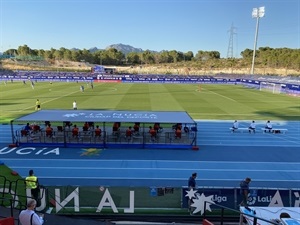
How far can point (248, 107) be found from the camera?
34.6m

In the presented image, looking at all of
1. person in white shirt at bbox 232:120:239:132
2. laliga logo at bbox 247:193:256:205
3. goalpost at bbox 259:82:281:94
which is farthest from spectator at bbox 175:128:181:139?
goalpost at bbox 259:82:281:94

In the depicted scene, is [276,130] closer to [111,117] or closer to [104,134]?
[111,117]

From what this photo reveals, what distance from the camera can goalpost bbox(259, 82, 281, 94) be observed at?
5409 centimetres

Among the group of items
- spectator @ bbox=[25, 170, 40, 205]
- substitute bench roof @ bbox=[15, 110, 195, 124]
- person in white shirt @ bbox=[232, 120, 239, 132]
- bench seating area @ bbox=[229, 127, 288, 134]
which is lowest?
bench seating area @ bbox=[229, 127, 288, 134]

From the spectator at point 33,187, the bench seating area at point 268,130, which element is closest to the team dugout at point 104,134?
the bench seating area at point 268,130

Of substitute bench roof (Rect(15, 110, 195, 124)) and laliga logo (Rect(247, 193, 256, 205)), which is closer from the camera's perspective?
laliga logo (Rect(247, 193, 256, 205))

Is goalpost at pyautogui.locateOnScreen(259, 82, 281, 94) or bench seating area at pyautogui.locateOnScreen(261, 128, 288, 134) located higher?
goalpost at pyautogui.locateOnScreen(259, 82, 281, 94)

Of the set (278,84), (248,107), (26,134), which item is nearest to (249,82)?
(278,84)

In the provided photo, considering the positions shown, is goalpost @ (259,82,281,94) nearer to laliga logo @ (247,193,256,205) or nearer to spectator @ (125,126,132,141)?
spectator @ (125,126,132,141)

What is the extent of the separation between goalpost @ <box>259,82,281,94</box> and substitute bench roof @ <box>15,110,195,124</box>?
40.3 metres

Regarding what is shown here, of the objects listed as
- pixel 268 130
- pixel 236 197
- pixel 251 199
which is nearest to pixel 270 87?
pixel 268 130

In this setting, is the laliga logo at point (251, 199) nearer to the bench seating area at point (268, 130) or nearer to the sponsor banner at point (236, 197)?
the sponsor banner at point (236, 197)

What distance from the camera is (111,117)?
18891mm

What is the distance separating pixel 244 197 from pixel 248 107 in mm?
26506
